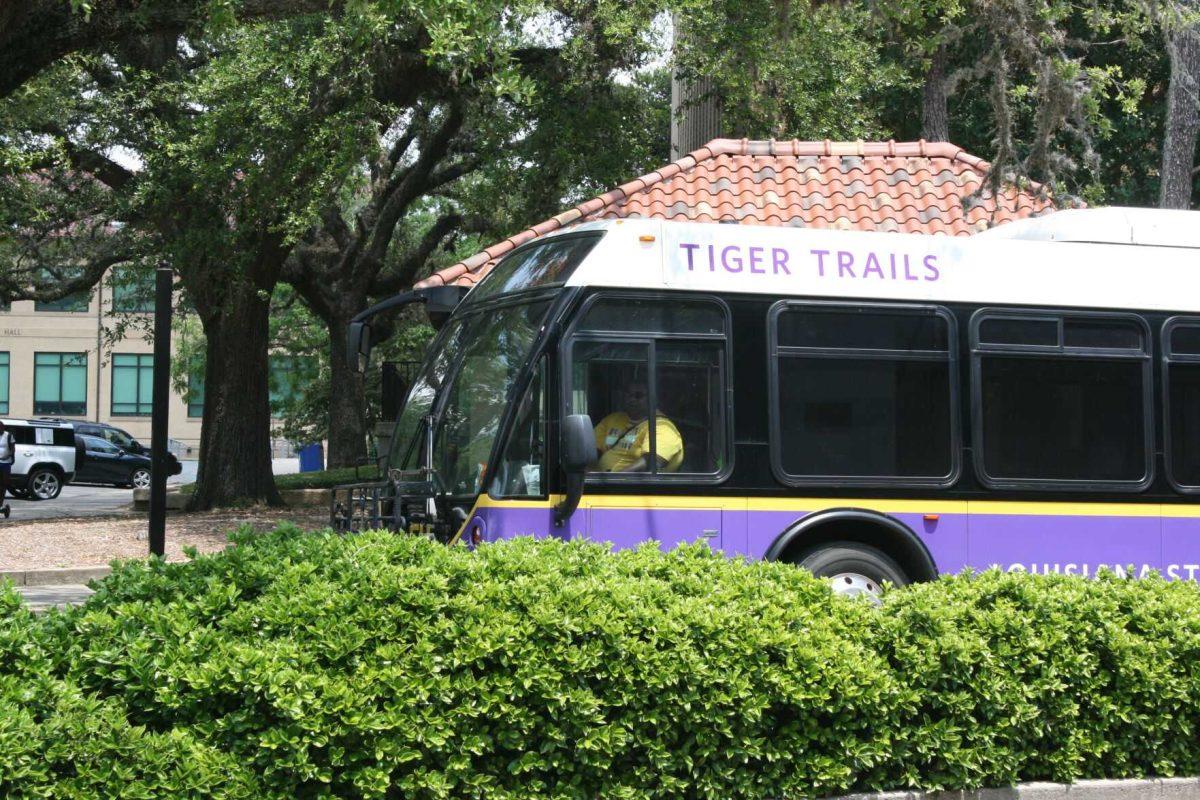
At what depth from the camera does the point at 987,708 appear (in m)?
5.77

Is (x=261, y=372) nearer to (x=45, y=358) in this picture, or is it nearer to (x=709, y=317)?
(x=709, y=317)

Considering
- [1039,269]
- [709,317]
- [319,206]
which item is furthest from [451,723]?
[319,206]

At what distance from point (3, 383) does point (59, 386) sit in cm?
254

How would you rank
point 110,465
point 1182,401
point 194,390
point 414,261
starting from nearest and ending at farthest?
point 1182,401 → point 414,261 → point 110,465 → point 194,390

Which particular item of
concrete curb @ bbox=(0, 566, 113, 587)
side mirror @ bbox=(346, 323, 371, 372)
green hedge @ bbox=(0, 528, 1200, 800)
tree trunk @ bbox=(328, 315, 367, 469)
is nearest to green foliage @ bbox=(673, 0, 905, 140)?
side mirror @ bbox=(346, 323, 371, 372)

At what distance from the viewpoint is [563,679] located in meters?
5.24

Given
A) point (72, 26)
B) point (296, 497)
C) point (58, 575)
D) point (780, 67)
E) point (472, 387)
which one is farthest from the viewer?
point (296, 497)

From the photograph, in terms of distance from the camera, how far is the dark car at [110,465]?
40031 mm

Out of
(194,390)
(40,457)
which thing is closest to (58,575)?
(40,457)

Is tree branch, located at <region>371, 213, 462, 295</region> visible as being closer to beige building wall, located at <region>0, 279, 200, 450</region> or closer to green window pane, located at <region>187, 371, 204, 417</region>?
green window pane, located at <region>187, 371, 204, 417</region>

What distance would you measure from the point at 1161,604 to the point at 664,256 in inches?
162

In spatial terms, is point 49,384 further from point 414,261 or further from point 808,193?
point 808,193

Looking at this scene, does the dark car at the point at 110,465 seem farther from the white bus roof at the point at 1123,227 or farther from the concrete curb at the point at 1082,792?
the concrete curb at the point at 1082,792

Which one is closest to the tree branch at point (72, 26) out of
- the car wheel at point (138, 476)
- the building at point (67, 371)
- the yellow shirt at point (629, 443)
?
the yellow shirt at point (629, 443)
